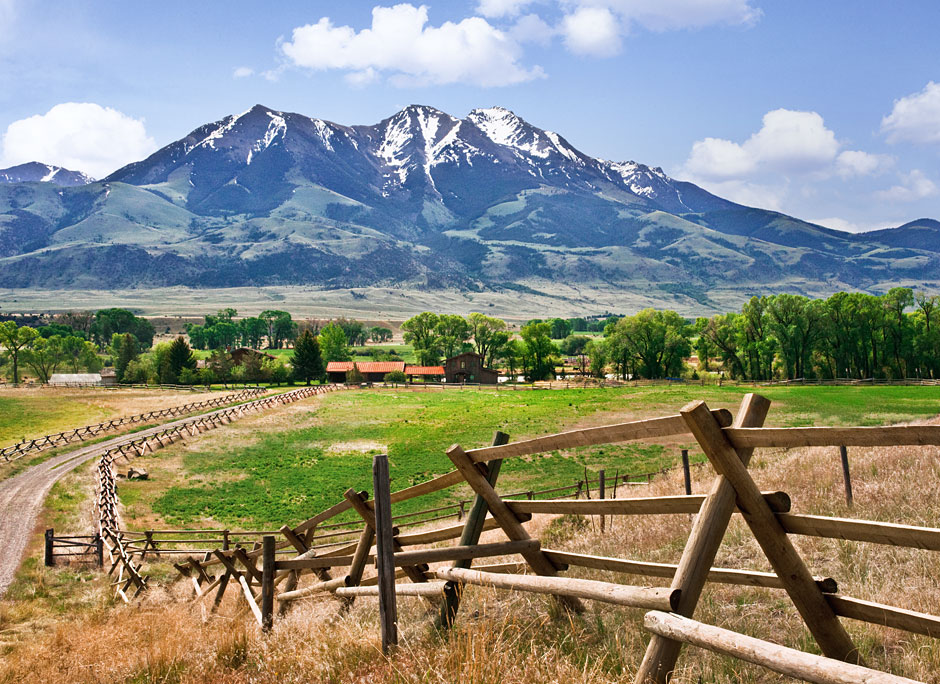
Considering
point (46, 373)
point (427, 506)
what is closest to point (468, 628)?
point (427, 506)

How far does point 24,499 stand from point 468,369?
7939cm

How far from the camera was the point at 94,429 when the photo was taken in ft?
165

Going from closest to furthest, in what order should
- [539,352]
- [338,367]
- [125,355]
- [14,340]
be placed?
[14,340] < [539,352] < [125,355] < [338,367]

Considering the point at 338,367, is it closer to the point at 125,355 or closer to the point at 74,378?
the point at 125,355

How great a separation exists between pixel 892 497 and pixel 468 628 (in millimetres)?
7214

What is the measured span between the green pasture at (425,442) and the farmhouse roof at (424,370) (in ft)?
94.3

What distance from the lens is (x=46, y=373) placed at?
103 m

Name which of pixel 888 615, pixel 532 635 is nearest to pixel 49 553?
pixel 532 635

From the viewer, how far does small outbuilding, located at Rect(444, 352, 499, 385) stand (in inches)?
4112

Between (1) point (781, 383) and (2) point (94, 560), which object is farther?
(1) point (781, 383)

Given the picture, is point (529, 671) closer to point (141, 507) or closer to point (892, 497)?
point (892, 497)

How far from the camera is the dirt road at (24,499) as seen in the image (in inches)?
798

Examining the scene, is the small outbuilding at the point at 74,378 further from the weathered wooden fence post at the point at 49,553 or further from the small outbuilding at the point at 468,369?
the weathered wooden fence post at the point at 49,553

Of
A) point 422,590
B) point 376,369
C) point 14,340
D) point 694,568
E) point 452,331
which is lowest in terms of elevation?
point 376,369
